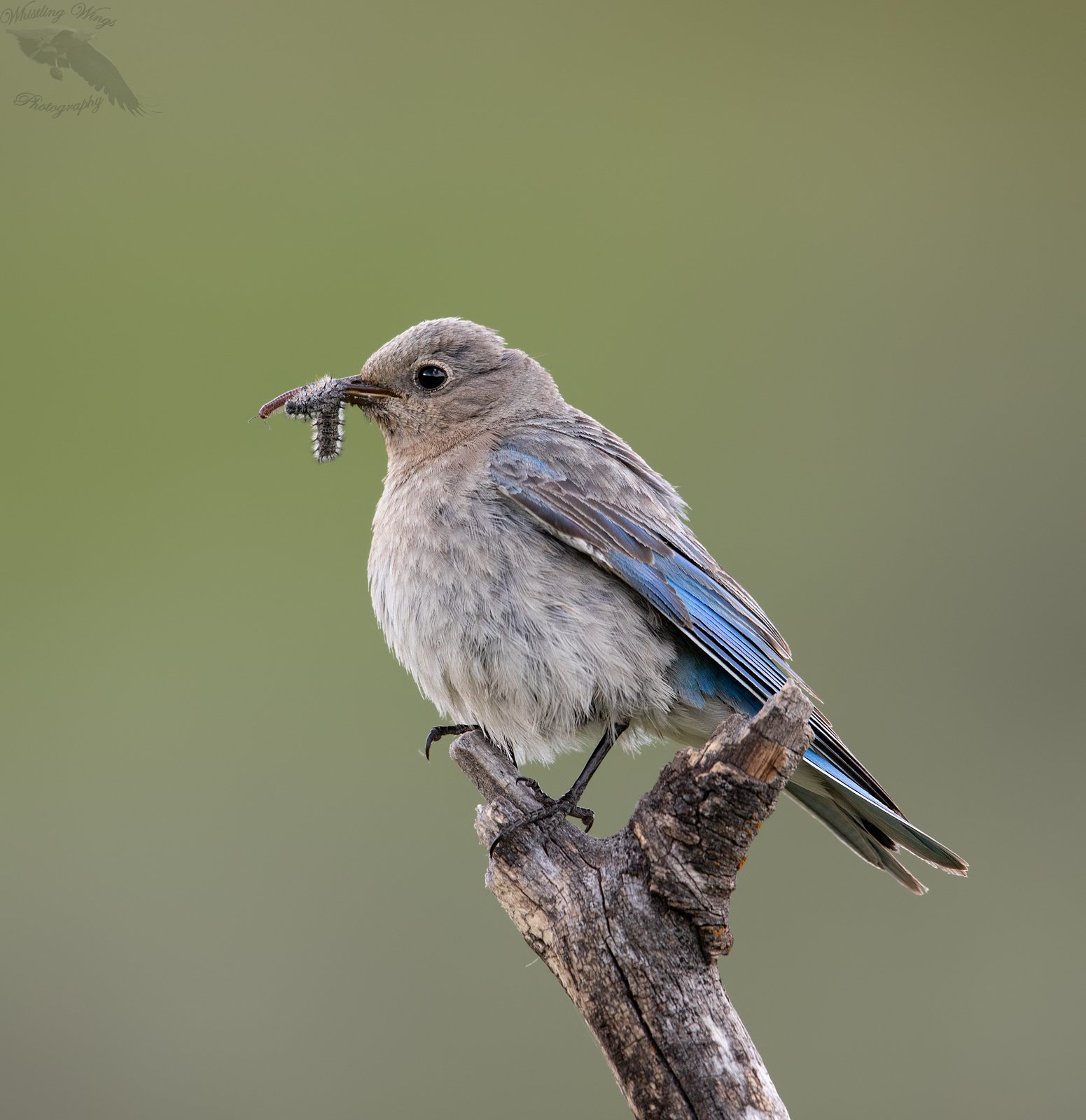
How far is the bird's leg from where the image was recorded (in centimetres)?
353

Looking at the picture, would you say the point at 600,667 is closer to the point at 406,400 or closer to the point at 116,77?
the point at 406,400

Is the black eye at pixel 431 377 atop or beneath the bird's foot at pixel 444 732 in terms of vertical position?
atop

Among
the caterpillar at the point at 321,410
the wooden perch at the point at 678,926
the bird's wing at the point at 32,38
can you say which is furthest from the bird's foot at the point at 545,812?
the bird's wing at the point at 32,38

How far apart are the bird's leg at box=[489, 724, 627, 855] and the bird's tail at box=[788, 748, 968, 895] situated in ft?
2.00

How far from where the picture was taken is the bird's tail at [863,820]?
398 centimetres

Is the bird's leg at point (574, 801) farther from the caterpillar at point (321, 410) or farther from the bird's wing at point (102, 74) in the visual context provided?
the bird's wing at point (102, 74)

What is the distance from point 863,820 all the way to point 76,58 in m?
5.28

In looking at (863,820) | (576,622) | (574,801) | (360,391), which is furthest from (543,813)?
(360,391)

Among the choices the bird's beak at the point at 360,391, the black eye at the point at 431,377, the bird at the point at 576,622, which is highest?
the black eye at the point at 431,377

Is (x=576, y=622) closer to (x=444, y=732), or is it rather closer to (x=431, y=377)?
(x=444, y=732)

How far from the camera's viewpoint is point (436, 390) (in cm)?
486

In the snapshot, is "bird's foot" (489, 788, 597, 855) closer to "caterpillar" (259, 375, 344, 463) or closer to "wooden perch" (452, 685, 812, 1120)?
"wooden perch" (452, 685, 812, 1120)

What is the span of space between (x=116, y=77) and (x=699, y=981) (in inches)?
224

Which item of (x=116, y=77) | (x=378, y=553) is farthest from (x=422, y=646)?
(x=116, y=77)
